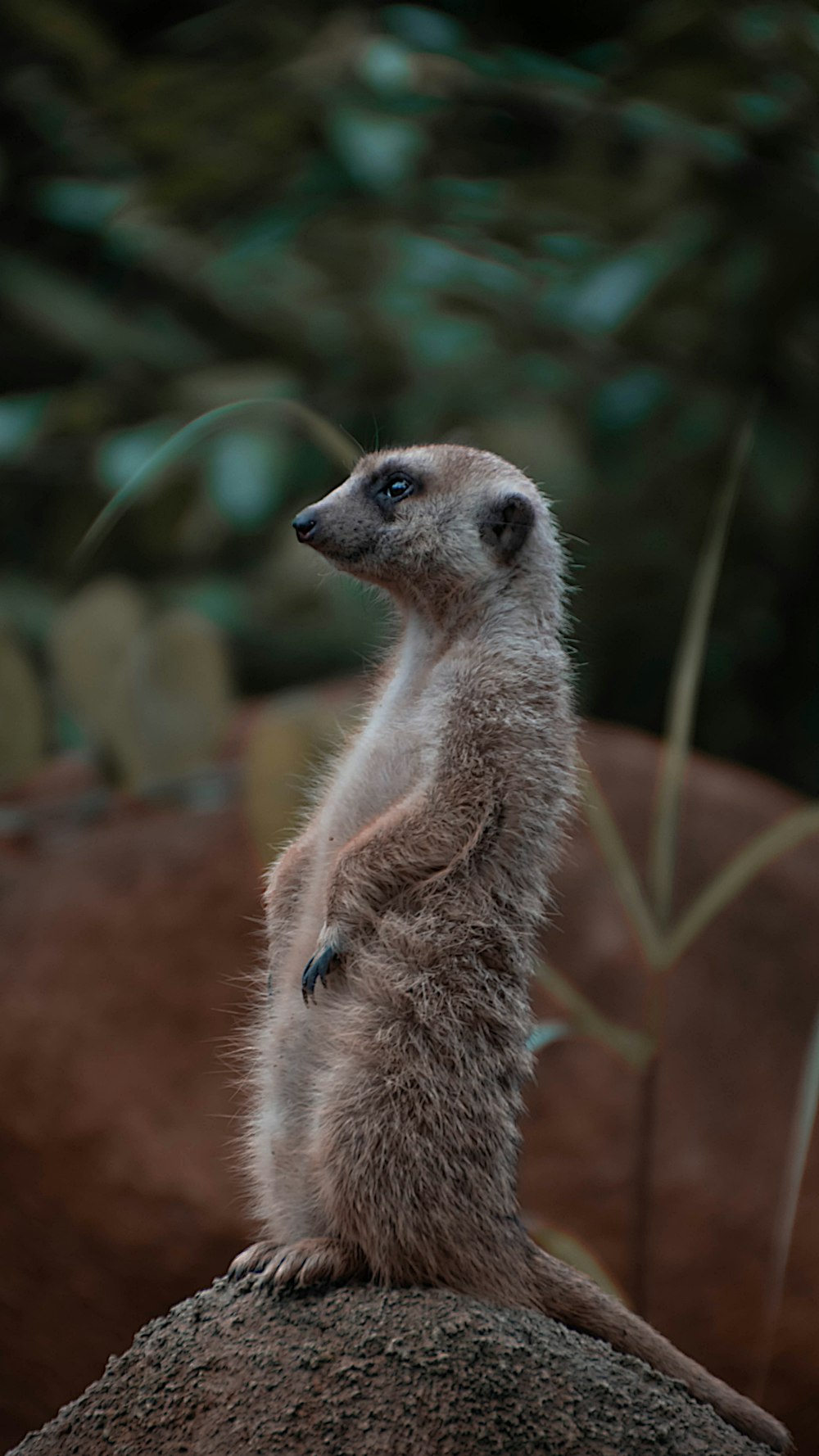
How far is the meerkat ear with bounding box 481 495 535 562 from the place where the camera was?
126 centimetres

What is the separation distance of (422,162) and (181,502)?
97 cm

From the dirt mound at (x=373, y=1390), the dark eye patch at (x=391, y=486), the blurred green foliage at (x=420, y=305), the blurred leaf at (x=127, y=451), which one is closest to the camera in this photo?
the dirt mound at (x=373, y=1390)

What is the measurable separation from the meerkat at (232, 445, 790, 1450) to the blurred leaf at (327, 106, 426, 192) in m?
1.74

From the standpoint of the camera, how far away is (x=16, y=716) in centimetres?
186

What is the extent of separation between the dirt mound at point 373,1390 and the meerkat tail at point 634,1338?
4 centimetres

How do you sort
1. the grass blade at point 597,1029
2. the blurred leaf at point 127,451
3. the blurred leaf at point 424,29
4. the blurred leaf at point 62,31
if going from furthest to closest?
the blurred leaf at point 62,31 < the blurred leaf at point 424,29 < the blurred leaf at point 127,451 < the grass blade at point 597,1029

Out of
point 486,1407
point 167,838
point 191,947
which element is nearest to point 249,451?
point 167,838

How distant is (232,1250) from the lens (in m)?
2.28

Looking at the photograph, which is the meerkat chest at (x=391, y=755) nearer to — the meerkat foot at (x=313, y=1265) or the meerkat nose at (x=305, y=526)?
the meerkat nose at (x=305, y=526)

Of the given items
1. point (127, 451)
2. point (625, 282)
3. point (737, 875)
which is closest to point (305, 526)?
point (737, 875)

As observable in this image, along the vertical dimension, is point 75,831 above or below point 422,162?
below

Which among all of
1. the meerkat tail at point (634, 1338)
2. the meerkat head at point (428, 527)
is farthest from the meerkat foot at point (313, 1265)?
the meerkat head at point (428, 527)

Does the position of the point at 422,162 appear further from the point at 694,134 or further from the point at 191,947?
the point at 191,947

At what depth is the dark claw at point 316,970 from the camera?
3.65 feet
